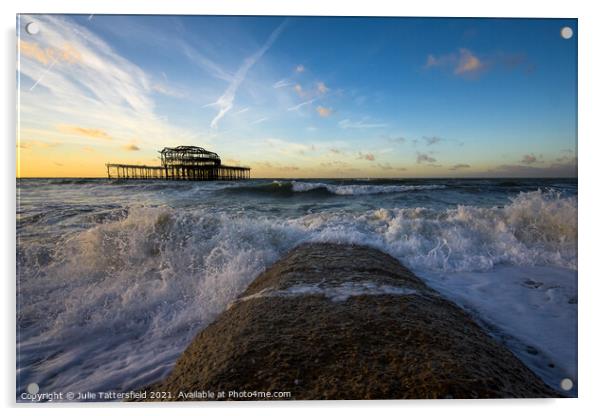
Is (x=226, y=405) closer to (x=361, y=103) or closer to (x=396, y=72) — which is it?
(x=361, y=103)

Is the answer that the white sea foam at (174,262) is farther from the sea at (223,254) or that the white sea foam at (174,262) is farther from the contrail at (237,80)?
the contrail at (237,80)

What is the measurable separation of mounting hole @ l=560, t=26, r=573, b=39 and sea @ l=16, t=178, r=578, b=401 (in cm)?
110

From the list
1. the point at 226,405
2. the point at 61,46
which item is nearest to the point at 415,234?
the point at 226,405

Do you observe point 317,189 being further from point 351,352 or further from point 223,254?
point 351,352

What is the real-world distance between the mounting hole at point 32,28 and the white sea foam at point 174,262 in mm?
1560

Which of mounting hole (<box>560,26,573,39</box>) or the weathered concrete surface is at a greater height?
mounting hole (<box>560,26,573,39</box>)

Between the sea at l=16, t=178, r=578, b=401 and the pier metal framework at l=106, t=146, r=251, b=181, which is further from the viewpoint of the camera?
the pier metal framework at l=106, t=146, r=251, b=181

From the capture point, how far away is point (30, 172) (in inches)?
90.3

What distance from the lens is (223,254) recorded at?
322cm

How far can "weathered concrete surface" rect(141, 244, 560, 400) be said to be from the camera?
143 centimetres

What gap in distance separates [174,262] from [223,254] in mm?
501

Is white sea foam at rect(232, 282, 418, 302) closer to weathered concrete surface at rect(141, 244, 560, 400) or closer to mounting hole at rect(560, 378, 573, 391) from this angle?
weathered concrete surface at rect(141, 244, 560, 400)

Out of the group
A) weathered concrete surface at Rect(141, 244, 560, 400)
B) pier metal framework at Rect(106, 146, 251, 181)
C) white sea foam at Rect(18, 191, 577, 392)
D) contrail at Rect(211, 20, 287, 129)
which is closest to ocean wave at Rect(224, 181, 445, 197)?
white sea foam at Rect(18, 191, 577, 392)
